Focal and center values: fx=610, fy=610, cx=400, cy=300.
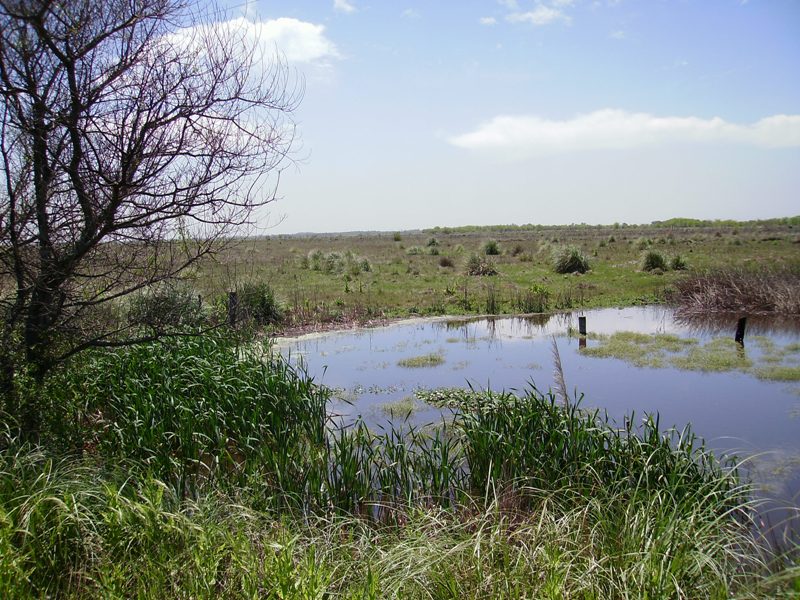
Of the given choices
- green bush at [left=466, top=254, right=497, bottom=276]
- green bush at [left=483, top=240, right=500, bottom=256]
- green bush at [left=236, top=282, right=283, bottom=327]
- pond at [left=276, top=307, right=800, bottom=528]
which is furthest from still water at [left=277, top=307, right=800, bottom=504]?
green bush at [left=483, top=240, right=500, bottom=256]

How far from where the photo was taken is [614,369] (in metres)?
12.8

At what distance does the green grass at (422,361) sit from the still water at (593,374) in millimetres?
→ 149

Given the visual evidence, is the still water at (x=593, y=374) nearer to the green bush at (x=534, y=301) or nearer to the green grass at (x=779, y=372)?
the green grass at (x=779, y=372)

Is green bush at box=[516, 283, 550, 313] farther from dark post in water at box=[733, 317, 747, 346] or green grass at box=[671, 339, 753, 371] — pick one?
dark post in water at box=[733, 317, 747, 346]

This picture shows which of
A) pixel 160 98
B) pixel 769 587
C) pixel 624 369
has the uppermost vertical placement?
pixel 160 98

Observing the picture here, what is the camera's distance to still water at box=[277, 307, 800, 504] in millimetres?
8836

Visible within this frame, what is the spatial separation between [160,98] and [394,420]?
588 centimetres

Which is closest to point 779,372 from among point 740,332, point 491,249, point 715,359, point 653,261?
point 715,359

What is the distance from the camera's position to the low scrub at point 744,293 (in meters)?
17.7

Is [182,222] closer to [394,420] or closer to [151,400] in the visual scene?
[151,400]

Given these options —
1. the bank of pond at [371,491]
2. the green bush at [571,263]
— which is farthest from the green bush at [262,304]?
the green bush at [571,263]

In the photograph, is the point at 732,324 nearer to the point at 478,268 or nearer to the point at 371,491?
the point at 478,268

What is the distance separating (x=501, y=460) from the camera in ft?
20.1

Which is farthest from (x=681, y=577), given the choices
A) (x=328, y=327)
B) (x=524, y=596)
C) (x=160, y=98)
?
(x=328, y=327)
